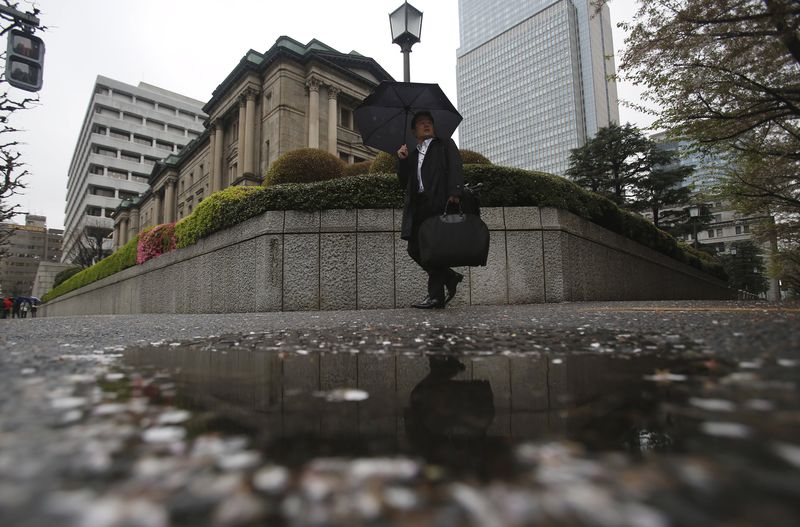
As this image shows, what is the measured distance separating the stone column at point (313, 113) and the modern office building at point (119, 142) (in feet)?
178

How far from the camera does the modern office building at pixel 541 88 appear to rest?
106250 mm

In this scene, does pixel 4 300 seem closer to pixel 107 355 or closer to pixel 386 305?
pixel 386 305

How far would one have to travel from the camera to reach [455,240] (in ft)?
15.2

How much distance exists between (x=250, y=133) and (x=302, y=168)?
25.5 metres

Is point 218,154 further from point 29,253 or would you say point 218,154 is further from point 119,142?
point 29,253

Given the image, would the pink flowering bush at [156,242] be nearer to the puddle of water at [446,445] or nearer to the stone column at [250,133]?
the puddle of water at [446,445]

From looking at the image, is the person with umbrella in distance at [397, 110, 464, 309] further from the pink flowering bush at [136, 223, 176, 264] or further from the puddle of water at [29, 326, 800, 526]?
the pink flowering bush at [136, 223, 176, 264]

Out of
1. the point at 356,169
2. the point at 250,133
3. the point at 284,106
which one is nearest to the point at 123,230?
the point at 250,133

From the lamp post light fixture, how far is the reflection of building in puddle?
8.17 metres

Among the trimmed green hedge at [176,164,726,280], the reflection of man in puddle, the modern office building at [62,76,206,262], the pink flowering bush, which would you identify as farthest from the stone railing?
the modern office building at [62,76,206,262]

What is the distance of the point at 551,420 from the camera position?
1.05 metres

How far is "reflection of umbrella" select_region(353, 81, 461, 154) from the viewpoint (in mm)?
6102

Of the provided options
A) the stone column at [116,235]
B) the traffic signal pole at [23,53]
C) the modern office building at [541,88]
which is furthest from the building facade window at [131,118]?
the modern office building at [541,88]

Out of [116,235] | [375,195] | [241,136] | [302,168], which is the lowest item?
[375,195]
